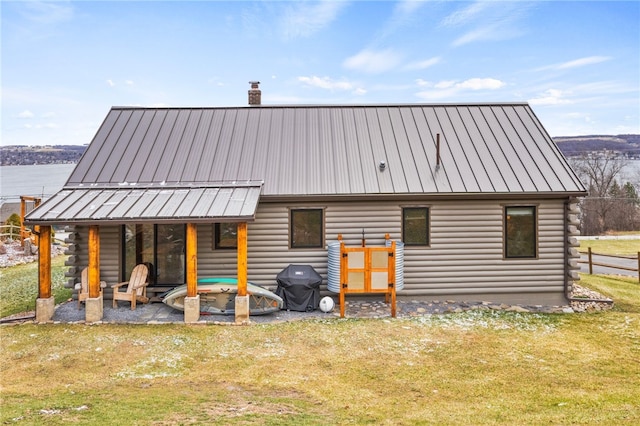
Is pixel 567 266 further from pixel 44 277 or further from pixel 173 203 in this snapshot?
pixel 44 277

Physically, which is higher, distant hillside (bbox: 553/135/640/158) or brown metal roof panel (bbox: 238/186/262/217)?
distant hillside (bbox: 553/135/640/158)

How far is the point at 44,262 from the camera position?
975 centimetres

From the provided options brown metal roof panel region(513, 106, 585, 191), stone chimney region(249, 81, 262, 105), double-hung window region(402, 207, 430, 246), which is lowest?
double-hung window region(402, 207, 430, 246)

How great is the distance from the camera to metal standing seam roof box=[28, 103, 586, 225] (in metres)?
11.1

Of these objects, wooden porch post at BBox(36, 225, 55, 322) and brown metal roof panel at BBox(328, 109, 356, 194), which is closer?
wooden porch post at BBox(36, 225, 55, 322)

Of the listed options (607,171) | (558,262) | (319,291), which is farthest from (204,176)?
(607,171)

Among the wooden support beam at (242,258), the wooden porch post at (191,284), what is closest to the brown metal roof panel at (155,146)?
the wooden porch post at (191,284)

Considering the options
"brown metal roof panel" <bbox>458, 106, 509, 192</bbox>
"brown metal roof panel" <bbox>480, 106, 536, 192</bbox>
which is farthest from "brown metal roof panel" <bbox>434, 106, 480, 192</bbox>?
"brown metal roof panel" <bbox>480, 106, 536, 192</bbox>

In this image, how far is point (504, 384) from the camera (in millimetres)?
6652

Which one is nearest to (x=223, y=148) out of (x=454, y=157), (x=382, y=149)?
(x=382, y=149)

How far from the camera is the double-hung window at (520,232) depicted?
1150cm

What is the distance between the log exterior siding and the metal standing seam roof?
0.57 m

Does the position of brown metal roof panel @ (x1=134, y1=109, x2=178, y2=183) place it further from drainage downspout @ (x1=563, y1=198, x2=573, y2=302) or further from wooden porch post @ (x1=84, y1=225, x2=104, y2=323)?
drainage downspout @ (x1=563, y1=198, x2=573, y2=302)

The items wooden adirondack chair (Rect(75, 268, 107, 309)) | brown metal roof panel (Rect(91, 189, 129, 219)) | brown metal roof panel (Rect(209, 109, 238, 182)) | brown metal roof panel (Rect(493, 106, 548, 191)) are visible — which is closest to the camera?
brown metal roof panel (Rect(91, 189, 129, 219))
